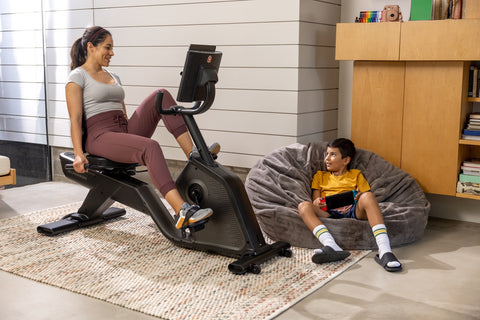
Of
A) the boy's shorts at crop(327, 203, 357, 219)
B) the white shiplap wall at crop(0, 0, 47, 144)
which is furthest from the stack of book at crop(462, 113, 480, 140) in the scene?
the white shiplap wall at crop(0, 0, 47, 144)

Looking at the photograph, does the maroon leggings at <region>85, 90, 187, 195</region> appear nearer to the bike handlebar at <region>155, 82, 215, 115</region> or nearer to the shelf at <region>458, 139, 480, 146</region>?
the bike handlebar at <region>155, 82, 215, 115</region>

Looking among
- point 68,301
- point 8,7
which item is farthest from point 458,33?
point 8,7

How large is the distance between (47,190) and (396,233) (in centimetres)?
298

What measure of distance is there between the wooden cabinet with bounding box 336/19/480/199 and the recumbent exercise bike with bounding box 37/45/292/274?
3.85 feet

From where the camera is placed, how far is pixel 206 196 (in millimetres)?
3273

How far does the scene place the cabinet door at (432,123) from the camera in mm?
3732

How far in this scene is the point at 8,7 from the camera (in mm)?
4949

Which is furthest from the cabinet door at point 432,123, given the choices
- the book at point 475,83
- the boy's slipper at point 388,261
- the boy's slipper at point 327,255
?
Answer: the boy's slipper at point 327,255

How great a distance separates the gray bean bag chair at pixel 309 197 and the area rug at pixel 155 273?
0.12m

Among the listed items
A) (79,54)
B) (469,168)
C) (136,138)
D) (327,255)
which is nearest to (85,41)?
(79,54)

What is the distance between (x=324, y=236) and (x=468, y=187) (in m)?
1.13

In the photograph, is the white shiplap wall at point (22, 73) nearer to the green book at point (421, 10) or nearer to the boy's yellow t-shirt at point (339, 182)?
the boy's yellow t-shirt at point (339, 182)

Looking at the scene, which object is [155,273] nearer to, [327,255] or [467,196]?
[327,255]

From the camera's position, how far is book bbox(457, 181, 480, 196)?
12.2 ft
